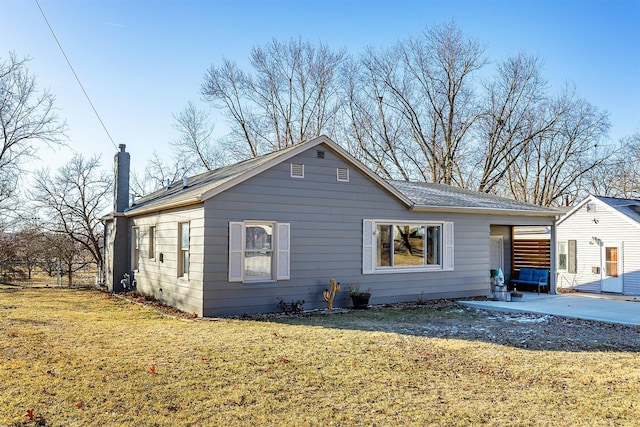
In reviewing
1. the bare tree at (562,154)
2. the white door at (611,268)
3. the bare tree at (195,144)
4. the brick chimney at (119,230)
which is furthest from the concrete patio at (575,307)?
the bare tree at (195,144)

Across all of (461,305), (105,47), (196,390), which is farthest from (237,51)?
(196,390)

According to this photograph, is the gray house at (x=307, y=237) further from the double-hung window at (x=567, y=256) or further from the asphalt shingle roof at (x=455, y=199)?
the double-hung window at (x=567, y=256)

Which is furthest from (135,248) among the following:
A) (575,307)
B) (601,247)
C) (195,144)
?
(601,247)

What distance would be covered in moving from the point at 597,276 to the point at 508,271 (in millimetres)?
4155

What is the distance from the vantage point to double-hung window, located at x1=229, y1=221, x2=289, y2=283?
381 inches

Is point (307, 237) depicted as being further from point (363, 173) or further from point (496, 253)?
point (496, 253)

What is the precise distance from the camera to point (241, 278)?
30.8 feet

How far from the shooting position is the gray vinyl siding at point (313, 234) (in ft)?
30.3

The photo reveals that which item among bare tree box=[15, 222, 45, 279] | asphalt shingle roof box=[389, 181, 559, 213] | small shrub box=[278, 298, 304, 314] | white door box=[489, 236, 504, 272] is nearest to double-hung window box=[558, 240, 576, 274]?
white door box=[489, 236, 504, 272]

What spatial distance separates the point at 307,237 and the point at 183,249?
271cm

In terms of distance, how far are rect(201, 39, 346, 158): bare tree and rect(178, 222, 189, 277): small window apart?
58.5ft

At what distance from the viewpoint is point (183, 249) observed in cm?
1030

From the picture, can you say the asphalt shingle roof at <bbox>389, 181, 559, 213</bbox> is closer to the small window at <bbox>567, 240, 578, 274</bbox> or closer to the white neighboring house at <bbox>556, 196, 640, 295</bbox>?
the white neighboring house at <bbox>556, 196, 640, 295</bbox>

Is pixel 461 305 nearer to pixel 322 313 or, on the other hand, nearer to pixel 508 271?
pixel 322 313
